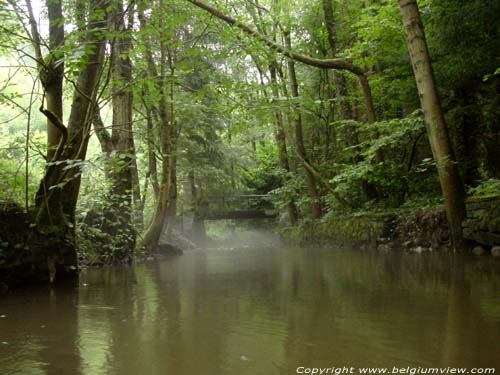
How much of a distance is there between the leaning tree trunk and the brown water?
3.22m

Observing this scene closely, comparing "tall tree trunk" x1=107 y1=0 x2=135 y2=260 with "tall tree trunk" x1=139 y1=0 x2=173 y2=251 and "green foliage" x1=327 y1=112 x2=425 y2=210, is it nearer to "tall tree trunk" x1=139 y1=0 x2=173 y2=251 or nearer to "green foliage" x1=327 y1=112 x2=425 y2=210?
"tall tree trunk" x1=139 y1=0 x2=173 y2=251

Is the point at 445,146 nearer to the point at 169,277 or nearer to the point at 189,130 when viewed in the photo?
the point at 169,277

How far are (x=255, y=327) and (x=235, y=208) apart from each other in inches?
861

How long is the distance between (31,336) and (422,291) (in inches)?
128

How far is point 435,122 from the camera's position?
8195 mm

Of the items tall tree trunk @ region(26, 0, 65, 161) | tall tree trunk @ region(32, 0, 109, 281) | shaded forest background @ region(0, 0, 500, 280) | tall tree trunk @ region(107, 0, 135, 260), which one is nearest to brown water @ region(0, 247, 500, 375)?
tall tree trunk @ region(32, 0, 109, 281)

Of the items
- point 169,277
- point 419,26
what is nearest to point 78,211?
point 169,277

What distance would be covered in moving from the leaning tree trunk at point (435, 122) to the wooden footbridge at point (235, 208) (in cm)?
1618

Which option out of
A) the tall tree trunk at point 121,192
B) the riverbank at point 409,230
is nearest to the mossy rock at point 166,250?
the tall tree trunk at point 121,192

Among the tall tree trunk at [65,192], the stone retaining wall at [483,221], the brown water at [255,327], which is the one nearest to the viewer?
the brown water at [255,327]

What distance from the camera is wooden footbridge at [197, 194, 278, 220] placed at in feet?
80.4

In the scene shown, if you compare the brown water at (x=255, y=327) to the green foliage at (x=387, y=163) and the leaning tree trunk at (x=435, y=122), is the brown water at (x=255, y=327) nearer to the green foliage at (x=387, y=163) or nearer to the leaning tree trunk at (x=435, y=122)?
the leaning tree trunk at (x=435, y=122)

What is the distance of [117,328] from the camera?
3.16 m

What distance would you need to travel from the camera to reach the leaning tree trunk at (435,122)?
817cm
